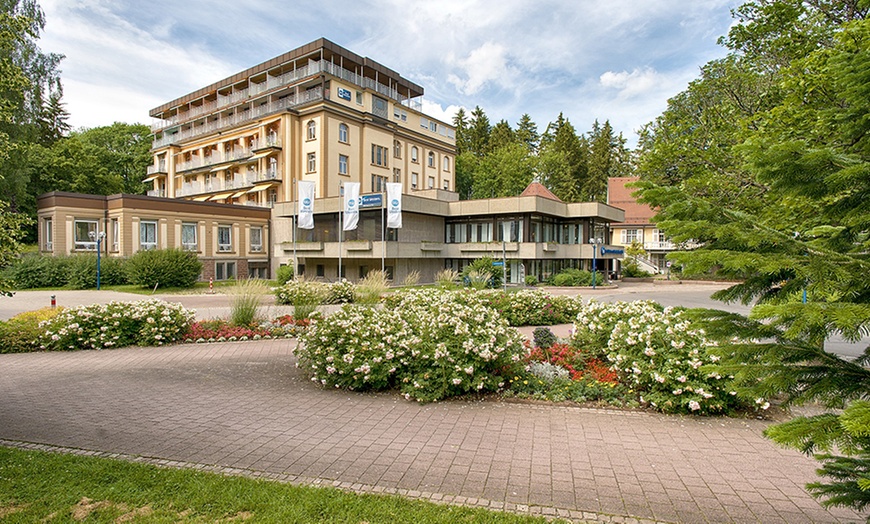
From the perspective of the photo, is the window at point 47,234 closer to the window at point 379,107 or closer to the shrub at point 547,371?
the window at point 379,107

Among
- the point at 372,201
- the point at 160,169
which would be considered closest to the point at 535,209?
the point at 372,201

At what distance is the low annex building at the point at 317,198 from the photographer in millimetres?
34750

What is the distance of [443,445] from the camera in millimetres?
5113

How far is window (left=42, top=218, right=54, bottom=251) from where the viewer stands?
33562mm

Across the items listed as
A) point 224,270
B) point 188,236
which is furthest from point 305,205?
point 188,236

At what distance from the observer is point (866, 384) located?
215 cm

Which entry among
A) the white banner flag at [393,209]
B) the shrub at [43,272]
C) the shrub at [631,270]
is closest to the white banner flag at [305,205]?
the white banner flag at [393,209]

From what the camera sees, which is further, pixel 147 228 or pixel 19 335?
pixel 147 228

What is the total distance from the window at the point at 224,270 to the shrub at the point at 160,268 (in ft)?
30.1

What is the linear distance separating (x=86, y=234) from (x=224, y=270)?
9.69m

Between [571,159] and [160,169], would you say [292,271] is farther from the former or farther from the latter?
[571,159]

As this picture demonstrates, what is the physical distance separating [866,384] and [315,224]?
38.1 metres

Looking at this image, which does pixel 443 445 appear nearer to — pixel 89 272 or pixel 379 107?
pixel 89 272

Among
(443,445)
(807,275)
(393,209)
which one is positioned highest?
(393,209)
